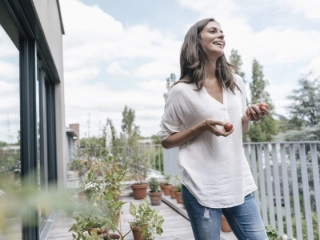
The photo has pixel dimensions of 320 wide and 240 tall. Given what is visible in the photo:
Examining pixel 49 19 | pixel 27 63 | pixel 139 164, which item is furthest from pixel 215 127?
pixel 139 164

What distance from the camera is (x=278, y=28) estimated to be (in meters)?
18.9

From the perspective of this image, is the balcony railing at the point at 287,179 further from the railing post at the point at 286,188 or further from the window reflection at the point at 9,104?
the window reflection at the point at 9,104

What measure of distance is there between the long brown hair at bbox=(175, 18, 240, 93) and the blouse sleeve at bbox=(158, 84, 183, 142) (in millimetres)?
83

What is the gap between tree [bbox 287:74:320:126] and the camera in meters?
11.2

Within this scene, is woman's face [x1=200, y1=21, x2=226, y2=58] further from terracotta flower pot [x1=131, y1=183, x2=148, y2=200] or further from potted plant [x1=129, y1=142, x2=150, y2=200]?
potted plant [x1=129, y1=142, x2=150, y2=200]

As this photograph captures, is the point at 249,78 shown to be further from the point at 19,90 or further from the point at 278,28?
the point at 19,90

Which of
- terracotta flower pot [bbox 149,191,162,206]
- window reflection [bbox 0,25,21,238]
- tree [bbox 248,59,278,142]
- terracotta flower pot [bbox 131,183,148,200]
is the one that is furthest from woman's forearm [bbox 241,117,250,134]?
tree [bbox 248,59,278,142]

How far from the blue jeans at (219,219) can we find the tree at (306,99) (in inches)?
439

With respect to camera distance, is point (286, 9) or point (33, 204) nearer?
point (33, 204)

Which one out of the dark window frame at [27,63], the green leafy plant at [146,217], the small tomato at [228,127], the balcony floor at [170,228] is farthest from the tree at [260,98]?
the small tomato at [228,127]

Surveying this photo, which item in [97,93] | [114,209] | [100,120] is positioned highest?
[97,93]

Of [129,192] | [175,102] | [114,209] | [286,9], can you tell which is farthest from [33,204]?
[286,9]

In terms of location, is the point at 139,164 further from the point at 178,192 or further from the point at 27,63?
the point at 27,63

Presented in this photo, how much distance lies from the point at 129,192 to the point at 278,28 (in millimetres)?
16844
